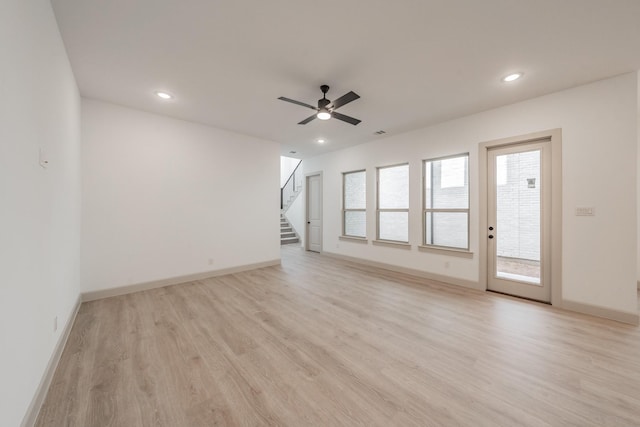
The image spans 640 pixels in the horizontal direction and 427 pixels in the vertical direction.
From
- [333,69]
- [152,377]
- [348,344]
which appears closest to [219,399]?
[152,377]

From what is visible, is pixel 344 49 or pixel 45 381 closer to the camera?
pixel 45 381

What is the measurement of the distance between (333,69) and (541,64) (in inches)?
89.4

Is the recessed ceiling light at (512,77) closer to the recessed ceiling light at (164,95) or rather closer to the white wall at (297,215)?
the recessed ceiling light at (164,95)

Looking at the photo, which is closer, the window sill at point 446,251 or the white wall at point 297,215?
the window sill at point 446,251

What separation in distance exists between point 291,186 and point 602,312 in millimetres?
8886

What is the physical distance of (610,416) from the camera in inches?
60.9

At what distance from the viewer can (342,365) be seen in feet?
6.66

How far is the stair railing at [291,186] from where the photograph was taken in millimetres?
9418

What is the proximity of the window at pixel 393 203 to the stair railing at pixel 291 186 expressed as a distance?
13.5 ft

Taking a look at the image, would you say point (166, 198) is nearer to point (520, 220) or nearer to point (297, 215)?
point (297, 215)

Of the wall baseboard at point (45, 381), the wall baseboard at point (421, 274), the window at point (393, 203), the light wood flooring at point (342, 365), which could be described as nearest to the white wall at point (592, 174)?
the wall baseboard at point (421, 274)

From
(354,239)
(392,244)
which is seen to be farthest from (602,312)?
(354,239)

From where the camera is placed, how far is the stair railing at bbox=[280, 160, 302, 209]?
9418mm

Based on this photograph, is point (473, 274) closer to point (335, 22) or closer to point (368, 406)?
point (368, 406)
